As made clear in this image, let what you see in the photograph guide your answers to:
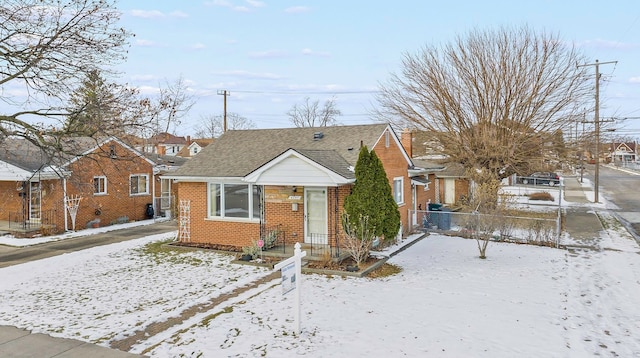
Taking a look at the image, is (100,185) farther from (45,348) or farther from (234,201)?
(45,348)

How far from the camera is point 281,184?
1368 cm

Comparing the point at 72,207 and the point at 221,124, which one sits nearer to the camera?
the point at 72,207

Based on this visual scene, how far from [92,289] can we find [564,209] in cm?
2817

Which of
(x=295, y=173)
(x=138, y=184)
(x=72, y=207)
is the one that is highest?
(x=295, y=173)

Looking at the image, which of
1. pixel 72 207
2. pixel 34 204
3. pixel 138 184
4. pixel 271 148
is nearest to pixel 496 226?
pixel 271 148

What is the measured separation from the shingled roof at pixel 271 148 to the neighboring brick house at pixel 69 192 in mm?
3849

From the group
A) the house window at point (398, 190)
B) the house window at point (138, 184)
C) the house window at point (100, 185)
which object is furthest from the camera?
the house window at point (138, 184)

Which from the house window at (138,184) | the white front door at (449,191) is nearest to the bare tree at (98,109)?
the house window at (138,184)

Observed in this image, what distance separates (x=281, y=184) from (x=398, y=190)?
5969 mm

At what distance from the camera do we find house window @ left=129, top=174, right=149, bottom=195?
942 inches

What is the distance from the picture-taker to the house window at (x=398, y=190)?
17.1 metres

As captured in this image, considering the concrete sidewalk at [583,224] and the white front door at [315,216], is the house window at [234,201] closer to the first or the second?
the white front door at [315,216]

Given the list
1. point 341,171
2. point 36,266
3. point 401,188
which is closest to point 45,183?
point 36,266

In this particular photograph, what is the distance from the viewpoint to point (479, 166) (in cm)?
2605
